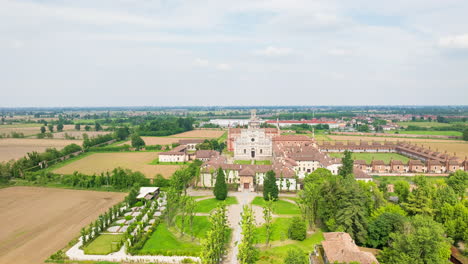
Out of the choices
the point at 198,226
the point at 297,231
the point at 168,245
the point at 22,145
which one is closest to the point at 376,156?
the point at 297,231

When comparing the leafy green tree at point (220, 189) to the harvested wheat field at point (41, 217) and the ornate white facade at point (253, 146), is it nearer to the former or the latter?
the harvested wheat field at point (41, 217)

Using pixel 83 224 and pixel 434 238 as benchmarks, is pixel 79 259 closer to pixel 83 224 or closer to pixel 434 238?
pixel 83 224

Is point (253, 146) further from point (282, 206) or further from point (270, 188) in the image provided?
point (282, 206)

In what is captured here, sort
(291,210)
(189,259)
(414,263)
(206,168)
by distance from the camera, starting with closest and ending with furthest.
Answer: (414,263) < (189,259) < (291,210) < (206,168)

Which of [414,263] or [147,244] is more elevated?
[414,263]

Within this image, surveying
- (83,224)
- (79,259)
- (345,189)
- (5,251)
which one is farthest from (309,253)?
(5,251)

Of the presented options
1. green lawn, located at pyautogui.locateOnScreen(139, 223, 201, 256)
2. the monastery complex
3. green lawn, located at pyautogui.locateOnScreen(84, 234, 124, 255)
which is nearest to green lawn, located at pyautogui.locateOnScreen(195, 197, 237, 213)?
the monastery complex

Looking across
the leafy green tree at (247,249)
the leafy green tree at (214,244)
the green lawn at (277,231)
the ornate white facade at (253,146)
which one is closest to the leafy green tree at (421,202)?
the green lawn at (277,231)
